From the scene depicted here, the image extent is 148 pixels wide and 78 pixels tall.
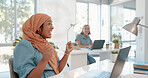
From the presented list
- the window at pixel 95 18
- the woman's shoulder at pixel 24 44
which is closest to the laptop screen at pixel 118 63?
the woman's shoulder at pixel 24 44

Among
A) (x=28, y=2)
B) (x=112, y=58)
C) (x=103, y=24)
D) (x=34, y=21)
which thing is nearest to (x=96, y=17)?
(x=103, y=24)

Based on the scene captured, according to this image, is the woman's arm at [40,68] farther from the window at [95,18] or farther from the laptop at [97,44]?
the window at [95,18]

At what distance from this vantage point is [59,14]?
16.6 ft

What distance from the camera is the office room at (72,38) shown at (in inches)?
49.0

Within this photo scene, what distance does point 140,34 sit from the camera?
404 centimetres

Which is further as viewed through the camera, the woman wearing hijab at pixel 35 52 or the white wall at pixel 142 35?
the white wall at pixel 142 35

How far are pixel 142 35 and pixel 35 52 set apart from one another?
11.6ft

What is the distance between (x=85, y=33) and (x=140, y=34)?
5.34 ft

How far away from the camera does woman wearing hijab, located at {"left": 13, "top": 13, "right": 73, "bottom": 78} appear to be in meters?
1.21

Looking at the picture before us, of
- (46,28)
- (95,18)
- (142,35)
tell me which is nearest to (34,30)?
(46,28)

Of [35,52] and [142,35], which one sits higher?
[142,35]

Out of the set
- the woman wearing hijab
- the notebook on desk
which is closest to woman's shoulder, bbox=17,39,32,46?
the woman wearing hijab

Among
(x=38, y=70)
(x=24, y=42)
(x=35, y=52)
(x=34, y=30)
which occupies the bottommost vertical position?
(x=38, y=70)

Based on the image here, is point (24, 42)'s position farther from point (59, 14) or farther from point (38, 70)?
point (59, 14)
